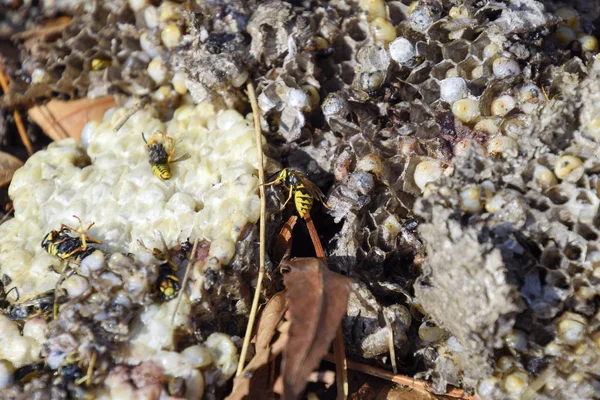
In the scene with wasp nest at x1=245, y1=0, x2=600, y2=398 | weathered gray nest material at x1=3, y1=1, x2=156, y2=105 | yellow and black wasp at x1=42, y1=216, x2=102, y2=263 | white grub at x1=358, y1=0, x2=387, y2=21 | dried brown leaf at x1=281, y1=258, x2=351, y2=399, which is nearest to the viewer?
dried brown leaf at x1=281, y1=258, x2=351, y2=399

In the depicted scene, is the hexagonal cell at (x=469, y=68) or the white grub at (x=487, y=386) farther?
the hexagonal cell at (x=469, y=68)

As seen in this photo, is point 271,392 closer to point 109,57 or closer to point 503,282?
point 503,282

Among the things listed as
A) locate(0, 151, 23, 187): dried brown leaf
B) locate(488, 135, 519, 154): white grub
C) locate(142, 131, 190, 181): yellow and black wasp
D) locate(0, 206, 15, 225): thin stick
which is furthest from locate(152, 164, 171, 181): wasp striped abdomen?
locate(488, 135, 519, 154): white grub

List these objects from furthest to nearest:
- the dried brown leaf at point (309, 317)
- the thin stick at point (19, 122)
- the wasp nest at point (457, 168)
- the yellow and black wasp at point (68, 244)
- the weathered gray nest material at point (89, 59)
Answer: the thin stick at point (19, 122), the weathered gray nest material at point (89, 59), the yellow and black wasp at point (68, 244), the wasp nest at point (457, 168), the dried brown leaf at point (309, 317)

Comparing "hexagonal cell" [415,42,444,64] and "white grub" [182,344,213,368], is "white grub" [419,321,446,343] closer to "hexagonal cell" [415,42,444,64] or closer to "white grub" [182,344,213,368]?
"white grub" [182,344,213,368]

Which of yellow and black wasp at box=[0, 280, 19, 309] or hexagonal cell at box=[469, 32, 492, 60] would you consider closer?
yellow and black wasp at box=[0, 280, 19, 309]

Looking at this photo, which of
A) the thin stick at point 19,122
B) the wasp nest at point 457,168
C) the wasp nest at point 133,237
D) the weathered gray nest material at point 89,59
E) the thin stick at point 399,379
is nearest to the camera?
the wasp nest at point 457,168

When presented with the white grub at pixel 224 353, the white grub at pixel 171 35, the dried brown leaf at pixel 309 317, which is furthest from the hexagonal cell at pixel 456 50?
the white grub at pixel 224 353

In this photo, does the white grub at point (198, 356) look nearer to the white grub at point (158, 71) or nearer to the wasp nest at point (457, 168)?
the wasp nest at point (457, 168)
